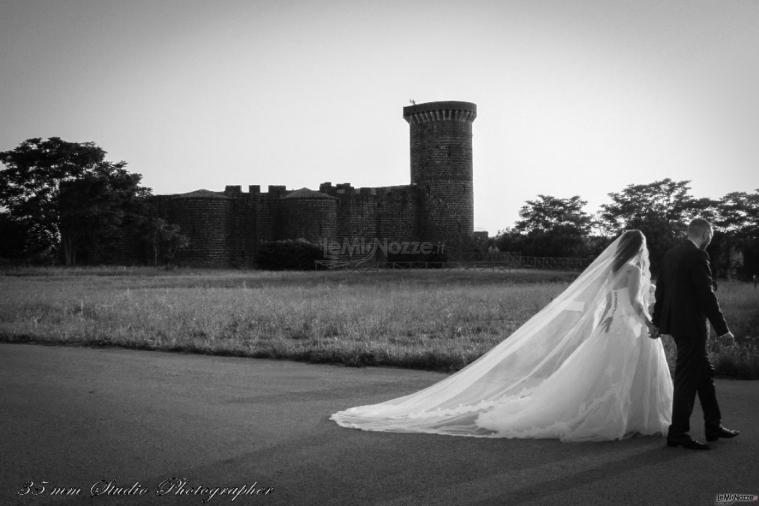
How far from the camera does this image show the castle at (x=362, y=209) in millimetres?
45969

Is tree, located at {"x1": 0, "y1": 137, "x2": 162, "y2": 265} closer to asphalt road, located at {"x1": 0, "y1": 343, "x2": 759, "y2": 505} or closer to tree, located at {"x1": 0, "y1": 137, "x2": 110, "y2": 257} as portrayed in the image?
tree, located at {"x1": 0, "y1": 137, "x2": 110, "y2": 257}

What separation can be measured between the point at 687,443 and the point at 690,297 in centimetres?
111

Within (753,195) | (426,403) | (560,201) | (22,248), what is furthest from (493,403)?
(560,201)

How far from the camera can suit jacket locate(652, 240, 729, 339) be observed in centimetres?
554

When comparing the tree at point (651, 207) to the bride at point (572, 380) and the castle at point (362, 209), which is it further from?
the bride at point (572, 380)

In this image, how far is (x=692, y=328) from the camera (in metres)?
5.56

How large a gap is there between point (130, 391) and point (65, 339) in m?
5.03

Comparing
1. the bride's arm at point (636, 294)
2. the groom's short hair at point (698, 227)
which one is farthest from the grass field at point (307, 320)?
the groom's short hair at point (698, 227)

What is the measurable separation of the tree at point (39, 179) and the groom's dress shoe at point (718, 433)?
129 ft

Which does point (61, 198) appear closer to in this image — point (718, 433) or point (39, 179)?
point (39, 179)

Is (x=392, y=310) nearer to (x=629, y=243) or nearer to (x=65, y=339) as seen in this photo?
(x=65, y=339)

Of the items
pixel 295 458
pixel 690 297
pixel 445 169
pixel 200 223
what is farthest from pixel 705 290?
pixel 445 169

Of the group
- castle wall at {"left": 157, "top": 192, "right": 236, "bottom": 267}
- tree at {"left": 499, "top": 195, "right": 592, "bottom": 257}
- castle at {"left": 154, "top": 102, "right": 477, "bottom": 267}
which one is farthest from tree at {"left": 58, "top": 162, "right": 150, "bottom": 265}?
tree at {"left": 499, "top": 195, "right": 592, "bottom": 257}

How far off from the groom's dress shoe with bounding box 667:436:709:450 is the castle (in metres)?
41.9
